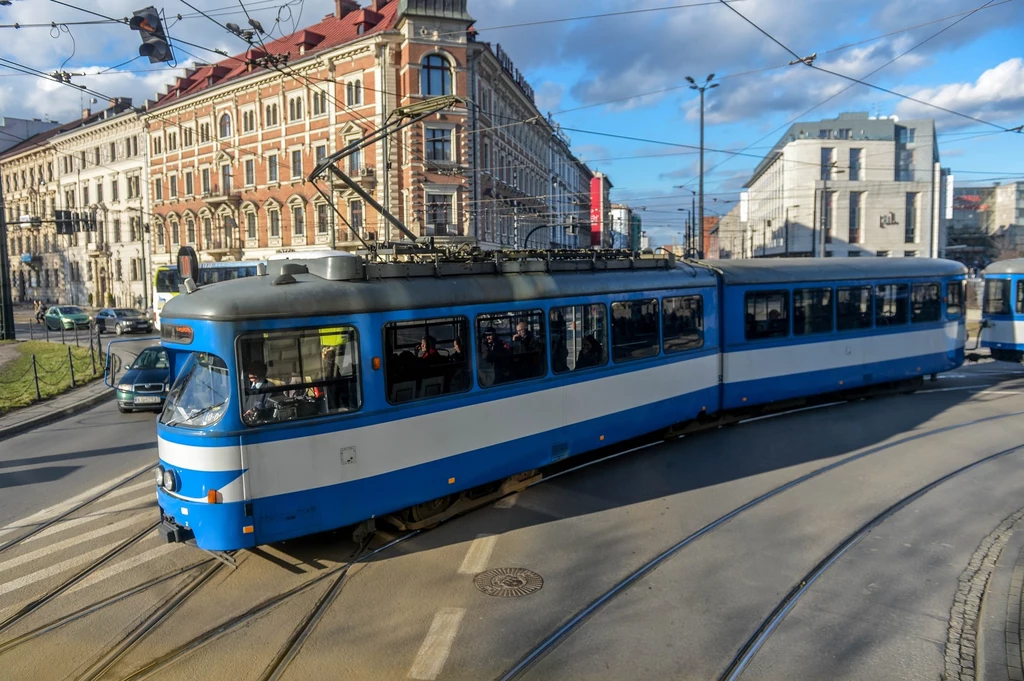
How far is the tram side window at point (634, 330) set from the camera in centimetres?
1003

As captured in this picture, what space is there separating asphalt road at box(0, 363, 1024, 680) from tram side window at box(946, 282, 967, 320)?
21.6ft

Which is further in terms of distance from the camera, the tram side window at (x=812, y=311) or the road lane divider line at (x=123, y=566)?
the tram side window at (x=812, y=311)

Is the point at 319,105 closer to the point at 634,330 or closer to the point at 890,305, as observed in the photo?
the point at 890,305

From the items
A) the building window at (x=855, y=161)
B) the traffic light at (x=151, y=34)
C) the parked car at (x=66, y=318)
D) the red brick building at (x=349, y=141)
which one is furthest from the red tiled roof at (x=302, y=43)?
the building window at (x=855, y=161)

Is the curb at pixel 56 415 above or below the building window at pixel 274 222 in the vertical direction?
below

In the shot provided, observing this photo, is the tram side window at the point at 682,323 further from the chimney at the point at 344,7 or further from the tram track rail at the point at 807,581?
the chimney at the point at 344,7

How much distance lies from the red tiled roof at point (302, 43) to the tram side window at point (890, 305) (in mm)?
29627

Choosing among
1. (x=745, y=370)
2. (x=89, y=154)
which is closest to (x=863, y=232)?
(x=745, y=370)

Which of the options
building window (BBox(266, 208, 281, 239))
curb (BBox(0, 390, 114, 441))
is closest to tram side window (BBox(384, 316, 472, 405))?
curb (BBox(0, 390, 114, 441))

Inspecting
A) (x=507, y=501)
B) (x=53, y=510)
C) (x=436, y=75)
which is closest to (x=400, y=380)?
(x=507, y=501)

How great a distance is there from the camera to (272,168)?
44.8 m

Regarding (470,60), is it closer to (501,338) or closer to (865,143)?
(501,338)

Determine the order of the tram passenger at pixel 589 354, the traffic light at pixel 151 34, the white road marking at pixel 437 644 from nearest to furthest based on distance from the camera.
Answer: the white road marking at pixel 437 644, the tram passenger at pixel 589 354, the traffic light at pixel 151 34

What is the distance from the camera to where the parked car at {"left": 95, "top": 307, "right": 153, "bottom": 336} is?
37.8 metres
